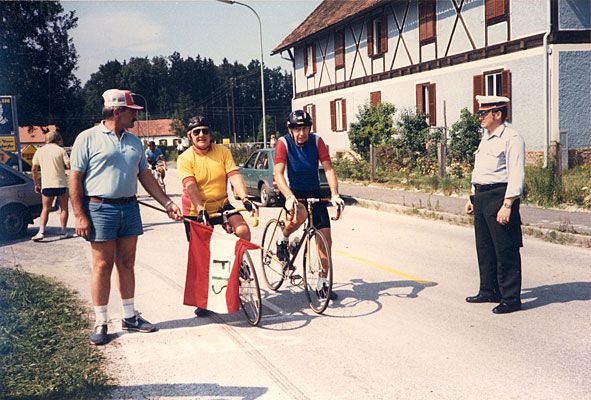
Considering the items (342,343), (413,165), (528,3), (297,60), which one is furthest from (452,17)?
(342,343)

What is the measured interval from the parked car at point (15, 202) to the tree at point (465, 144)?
12464 mm

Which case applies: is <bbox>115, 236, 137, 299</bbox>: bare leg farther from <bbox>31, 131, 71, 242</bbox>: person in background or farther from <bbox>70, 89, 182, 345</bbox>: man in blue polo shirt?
<bbox>31, 131, 71, 242</bbox>: person in background

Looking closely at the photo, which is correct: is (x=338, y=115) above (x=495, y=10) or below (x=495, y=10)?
below

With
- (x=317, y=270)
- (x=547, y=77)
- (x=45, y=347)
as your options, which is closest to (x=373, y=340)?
(x=317, y=270)

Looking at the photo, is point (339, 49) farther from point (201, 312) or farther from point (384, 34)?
point (201, 312)

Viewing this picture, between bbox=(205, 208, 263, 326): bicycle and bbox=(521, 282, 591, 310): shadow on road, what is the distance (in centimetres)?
277

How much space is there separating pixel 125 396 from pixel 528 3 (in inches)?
792

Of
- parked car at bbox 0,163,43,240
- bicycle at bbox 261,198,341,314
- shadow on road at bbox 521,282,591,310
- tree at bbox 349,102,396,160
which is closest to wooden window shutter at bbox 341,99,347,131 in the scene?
tree at bbox 349,102,396,160

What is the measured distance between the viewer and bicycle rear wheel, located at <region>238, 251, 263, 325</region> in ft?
17.4

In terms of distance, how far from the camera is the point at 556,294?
20.8ft

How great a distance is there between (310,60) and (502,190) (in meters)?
31.7

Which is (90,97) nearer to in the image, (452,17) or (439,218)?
Answer: (452,17)

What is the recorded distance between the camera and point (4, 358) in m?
4.48

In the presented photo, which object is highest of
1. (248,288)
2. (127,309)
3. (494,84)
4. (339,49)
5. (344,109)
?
(339,49)
